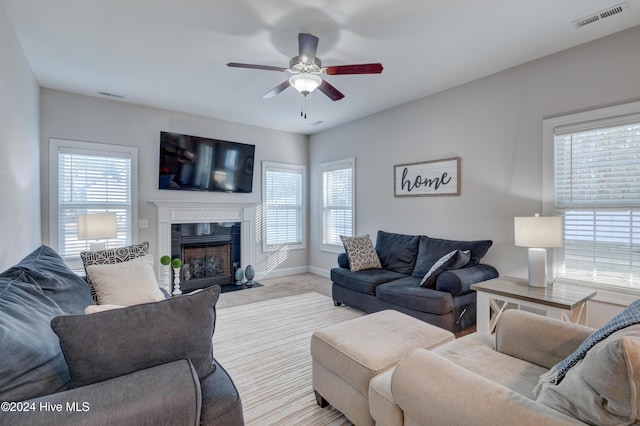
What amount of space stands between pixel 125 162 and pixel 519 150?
503 centimetres

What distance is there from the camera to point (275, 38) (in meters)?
2.76

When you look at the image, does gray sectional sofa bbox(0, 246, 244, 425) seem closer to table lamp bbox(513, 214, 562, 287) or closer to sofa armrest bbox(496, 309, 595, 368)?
sofa armrest bbox(496, 309, 595, 368)

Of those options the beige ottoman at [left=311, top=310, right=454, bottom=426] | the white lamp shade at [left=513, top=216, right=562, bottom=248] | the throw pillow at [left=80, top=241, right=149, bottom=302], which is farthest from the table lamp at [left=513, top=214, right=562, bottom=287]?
the throw pillow at [left=80, top=241, right=149, bottom=302]

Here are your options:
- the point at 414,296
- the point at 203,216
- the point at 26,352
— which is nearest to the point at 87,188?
the point at 203,216

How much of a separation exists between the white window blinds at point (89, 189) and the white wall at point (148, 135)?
0.14 m

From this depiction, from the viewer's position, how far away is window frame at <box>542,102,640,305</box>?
2.62 metres

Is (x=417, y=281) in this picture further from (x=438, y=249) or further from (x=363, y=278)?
(x=363, y=278)

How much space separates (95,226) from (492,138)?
15.0 ft

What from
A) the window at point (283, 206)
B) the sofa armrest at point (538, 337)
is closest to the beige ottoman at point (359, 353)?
the sofa armrest at point (538, 337)

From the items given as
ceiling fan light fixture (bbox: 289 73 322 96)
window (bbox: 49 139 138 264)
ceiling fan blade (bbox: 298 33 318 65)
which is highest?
ceiling fan blade (bbox: 298 33 318 65)

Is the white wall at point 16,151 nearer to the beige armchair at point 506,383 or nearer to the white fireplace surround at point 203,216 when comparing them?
the white fireplace surround at point 203,216

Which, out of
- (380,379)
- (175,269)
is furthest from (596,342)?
(175,269)

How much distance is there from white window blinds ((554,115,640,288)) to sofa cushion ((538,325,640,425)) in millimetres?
2297

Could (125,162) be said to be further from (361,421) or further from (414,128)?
(361,421)
